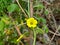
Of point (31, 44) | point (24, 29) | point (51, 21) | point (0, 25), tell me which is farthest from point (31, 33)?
point (51, 21)

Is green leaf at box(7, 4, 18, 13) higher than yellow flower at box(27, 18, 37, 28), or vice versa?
green leaf at box(7, 4, 18, 13)

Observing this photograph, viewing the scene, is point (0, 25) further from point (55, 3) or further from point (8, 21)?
point (55, 3)

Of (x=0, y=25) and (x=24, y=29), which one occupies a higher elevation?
(x=0, y=25)

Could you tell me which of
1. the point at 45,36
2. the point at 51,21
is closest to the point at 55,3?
the point at 51,21

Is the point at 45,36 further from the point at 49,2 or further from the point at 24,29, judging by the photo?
the point at 49,2

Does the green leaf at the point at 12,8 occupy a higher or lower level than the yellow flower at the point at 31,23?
higher

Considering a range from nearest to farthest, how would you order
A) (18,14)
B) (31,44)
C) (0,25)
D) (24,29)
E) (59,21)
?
1. (0,25)
2. (31,44)
3. (18,14)
4. (24,29)
5. (59,21)

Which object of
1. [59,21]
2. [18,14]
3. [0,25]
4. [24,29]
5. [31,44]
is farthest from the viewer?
[59,21]

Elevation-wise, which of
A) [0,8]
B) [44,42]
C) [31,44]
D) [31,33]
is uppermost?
[0,8]

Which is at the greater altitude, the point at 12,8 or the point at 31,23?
the point at 12,8

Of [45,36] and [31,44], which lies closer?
[31,44]
